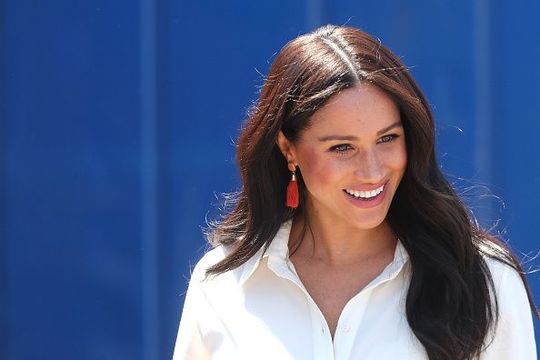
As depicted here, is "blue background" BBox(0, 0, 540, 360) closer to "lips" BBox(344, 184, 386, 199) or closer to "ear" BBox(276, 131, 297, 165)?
"ear" BBox(276, 131, 297, 165)

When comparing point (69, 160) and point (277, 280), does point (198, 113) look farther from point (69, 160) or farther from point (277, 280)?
point (277, 280)

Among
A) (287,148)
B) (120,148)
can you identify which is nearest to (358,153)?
(287,148)

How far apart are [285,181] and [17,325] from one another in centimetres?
90

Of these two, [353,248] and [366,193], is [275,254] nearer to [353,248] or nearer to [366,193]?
[353,248]

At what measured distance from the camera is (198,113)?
8.90ft

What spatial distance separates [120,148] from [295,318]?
0.79 m

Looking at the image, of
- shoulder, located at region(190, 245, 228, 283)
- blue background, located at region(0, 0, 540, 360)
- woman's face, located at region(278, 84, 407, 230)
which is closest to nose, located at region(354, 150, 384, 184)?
woman's face, located at region(278, 84, 407, 230)

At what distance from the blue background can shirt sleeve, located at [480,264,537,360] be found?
0.55 m

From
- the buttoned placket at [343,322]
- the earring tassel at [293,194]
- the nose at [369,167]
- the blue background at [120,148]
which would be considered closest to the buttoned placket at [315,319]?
the buttoned placket at [343,322]

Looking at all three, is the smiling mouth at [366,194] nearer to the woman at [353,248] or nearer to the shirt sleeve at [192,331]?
the woman at [353,248]

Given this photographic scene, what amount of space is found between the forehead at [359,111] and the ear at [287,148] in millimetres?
138

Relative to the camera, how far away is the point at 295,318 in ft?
7.17

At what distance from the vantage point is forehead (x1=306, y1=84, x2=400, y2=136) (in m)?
2.10

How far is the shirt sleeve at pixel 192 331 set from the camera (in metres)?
2.28
